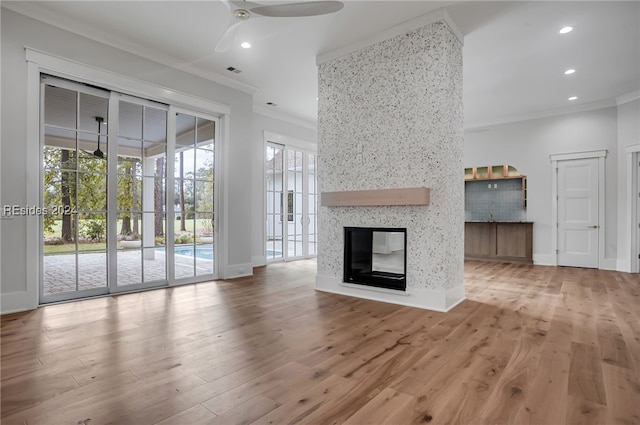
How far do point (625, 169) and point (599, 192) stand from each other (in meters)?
0.54

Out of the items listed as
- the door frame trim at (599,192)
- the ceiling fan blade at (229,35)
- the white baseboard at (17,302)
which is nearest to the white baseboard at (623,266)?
the door frame trim at (599,192)

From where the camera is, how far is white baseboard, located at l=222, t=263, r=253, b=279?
5233 millimetres

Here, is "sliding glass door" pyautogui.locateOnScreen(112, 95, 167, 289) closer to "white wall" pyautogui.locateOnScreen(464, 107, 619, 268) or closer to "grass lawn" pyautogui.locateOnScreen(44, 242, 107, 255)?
"grass lawn" pyautogui.locateOnScreen(44, 242, 107, 255)

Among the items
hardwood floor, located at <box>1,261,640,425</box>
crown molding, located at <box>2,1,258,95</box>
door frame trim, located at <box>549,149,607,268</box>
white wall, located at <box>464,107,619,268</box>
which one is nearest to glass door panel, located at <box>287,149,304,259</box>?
crown molding, located at <box>2,1,258,95</box>

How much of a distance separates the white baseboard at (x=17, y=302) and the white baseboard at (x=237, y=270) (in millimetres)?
2286

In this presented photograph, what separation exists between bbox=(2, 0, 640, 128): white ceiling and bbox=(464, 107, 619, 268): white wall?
0.79 m

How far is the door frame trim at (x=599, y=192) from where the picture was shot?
20.5 feet

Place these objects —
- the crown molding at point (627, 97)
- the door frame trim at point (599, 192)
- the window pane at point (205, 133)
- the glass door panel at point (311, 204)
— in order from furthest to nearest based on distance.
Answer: the glass door panel at point (311, 204)
the door frame trim at point (599, 192)
the crown molding at point (627, 97)
the window pane at point (205, 133)

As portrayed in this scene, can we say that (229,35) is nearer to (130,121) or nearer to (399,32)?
(399,32)

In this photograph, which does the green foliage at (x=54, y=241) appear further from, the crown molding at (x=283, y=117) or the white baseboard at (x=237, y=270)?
the crown molding at (x=283, y=117)

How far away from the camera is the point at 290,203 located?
7.49 metres

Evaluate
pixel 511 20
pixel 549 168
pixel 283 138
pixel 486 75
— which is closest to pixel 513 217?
pixel 549 168

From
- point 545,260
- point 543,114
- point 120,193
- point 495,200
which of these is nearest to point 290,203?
point 120,193

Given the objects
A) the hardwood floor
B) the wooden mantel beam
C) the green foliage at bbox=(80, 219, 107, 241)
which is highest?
the wooden mantel beam
